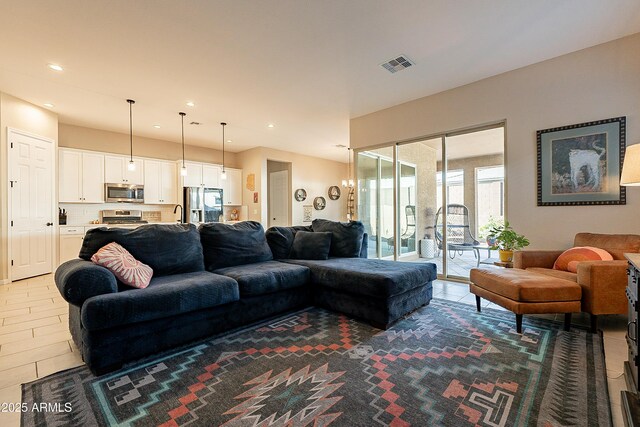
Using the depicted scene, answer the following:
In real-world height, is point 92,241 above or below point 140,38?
below

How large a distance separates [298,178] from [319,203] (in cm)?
107

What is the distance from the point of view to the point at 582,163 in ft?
10.6

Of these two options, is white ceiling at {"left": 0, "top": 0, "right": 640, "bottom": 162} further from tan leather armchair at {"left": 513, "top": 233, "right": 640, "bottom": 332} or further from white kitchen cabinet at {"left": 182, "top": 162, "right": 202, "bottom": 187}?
tan leather armchair at {"left": 513, "top": 233, "right": 640, "bottom": 332}

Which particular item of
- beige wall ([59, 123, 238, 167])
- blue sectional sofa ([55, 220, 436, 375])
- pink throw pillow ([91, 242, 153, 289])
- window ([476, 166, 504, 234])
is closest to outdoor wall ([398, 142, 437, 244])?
window ([476, 166, 504, 234])

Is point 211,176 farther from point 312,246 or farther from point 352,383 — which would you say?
point 352,383

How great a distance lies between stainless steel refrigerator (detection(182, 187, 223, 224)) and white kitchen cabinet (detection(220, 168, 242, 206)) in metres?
0.24

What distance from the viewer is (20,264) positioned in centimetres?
445

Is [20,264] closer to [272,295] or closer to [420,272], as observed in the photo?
[272,295]

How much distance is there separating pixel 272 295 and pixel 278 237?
Result: 106 cm

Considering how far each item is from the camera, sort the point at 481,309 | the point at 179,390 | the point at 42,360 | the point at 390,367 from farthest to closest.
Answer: the point at 481,309
the point at 42,360
the point at 390,367
the point at 179,390

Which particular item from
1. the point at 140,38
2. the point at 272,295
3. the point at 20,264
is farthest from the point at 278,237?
the point at 20,264

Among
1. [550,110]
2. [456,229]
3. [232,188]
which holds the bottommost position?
[456,229]

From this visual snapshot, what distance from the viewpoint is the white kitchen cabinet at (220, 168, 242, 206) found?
25.1ft

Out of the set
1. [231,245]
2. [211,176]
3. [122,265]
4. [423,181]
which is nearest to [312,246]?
[231,245]
